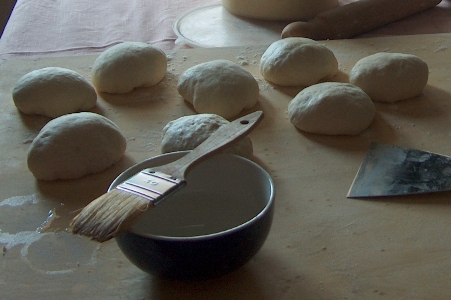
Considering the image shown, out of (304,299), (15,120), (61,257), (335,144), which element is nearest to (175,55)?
(15,120)

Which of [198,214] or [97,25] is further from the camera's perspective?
[97,25]

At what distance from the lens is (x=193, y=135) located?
1077 millimetres

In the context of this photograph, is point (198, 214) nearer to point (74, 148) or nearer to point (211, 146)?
point (211, 146)

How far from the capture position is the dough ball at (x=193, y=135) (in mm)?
1066

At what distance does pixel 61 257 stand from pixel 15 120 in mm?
→ 528

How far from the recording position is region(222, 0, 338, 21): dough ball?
1.75 m

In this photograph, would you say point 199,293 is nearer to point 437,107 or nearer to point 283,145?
point 283,145

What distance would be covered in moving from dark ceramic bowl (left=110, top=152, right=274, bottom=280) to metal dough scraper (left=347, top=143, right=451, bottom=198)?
0.84ft

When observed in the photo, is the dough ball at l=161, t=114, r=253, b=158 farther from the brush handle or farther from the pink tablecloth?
the pink tablecloth

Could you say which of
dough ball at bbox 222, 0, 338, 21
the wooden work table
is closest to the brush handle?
the wooden work table

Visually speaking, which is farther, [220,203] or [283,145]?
[283,145]

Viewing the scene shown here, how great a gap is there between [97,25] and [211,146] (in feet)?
3.82

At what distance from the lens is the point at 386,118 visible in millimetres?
1254

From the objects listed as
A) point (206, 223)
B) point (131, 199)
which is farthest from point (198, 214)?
point (131, 199)
